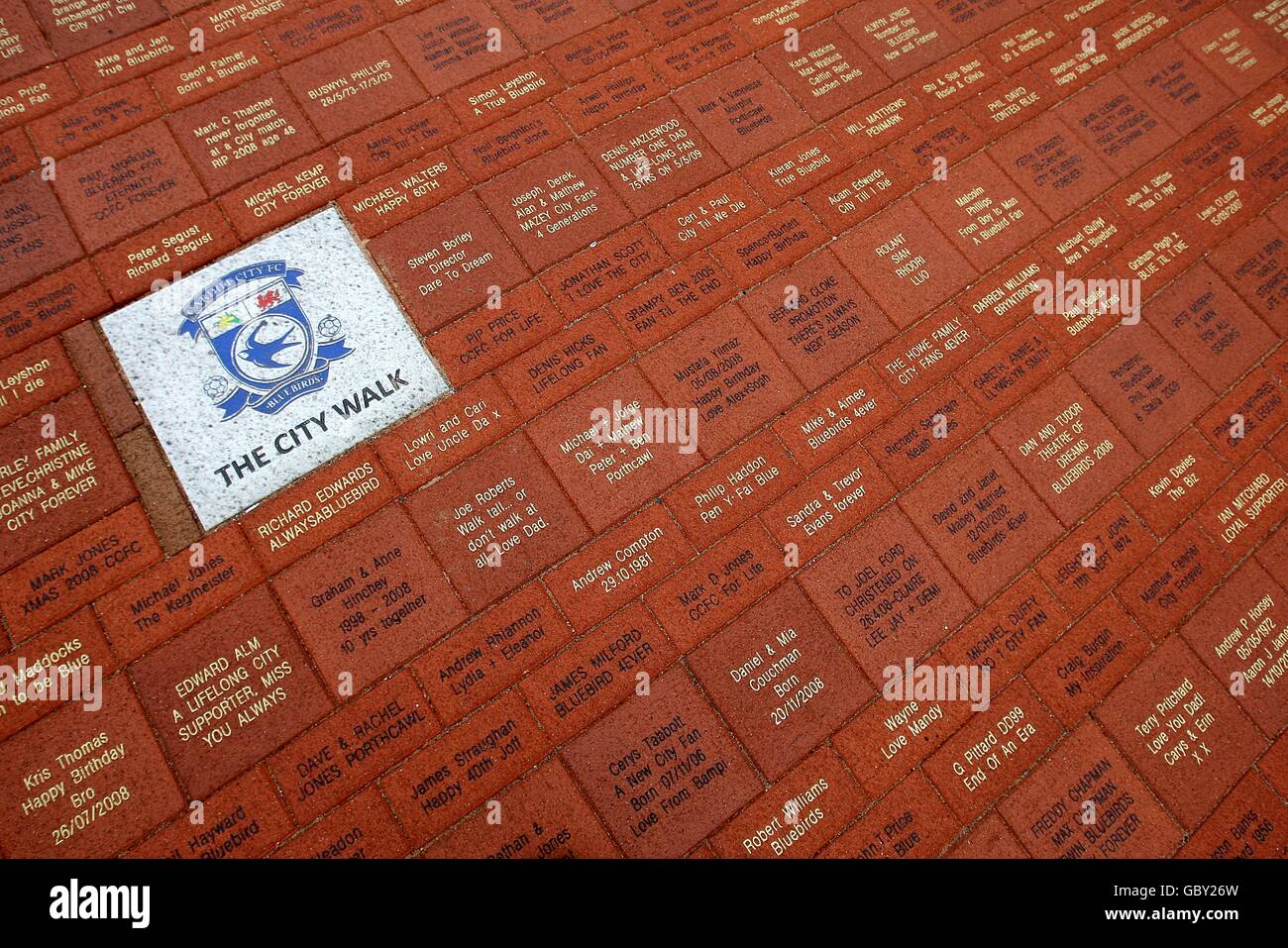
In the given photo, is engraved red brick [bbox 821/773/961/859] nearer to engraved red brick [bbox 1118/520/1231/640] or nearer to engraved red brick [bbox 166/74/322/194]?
engraved red brick [bbox 1118/520/1231/640]

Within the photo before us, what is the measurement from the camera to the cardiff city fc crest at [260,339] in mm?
6082

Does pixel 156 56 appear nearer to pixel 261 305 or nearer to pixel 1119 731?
pixel 261 305

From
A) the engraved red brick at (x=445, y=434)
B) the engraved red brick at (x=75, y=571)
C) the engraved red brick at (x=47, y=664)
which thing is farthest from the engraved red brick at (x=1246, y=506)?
the engraved red brick at (x=47, y=664)

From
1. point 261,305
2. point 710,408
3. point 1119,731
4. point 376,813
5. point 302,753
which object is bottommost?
point 1119,731

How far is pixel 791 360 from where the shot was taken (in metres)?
6.84

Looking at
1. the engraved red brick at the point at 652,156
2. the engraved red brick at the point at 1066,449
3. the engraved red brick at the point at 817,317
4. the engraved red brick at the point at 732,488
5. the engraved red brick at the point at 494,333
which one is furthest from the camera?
the engraved red brick at the point at 652,156

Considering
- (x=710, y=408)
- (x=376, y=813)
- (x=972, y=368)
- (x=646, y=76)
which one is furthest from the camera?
(x=646, y=76)

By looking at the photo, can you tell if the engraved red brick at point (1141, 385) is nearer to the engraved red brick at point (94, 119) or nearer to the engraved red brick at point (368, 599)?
the engraved red brick at point (368, 599)

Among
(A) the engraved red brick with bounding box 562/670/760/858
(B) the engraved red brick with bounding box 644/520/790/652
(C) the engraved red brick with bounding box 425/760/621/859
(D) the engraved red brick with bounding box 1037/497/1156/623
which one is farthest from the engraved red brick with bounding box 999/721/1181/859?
(C) the engraved red brick with bounding box 425/760/621/859

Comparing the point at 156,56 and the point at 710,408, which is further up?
the point at 156,56

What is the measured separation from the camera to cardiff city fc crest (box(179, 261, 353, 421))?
608 centimetres
